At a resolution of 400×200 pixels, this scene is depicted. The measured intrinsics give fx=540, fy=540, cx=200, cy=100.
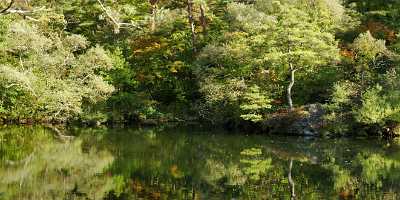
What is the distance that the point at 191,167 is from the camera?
54.6 feet

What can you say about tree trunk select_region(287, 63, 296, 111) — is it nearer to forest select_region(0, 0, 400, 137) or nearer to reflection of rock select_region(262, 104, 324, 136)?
forest select_region(0, 0, 400, 137)

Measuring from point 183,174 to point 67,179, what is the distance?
321cm

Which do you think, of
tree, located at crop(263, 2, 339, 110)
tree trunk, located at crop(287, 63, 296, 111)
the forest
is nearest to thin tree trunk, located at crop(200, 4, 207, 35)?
the forest

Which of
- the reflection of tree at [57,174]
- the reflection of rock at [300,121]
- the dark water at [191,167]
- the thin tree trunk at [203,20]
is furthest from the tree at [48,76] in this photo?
the reflection of rock at [300,121]

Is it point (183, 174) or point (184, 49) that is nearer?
point (183, 174)

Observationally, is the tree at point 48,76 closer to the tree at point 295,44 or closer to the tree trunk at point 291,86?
the tree at point 295,44

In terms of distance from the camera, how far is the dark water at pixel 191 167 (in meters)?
12.8

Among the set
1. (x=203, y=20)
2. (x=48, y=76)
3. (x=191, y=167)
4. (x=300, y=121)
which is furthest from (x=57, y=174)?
(x=203, y=20)

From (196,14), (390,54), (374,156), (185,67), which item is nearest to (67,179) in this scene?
(374,156)

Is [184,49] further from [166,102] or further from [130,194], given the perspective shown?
[130,194]

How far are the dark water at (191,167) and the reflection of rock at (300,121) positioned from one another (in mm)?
1899

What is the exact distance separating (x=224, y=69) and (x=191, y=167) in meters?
14.1

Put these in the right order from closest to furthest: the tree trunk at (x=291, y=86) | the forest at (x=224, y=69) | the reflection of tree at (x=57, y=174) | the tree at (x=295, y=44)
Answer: the reflection of tree at (x=57, y=174)
the forest at (x=224, y=69)
the tree at (x=295, y=44)
the tree trunk at (x=291, y=86)

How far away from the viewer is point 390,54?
2698 cm
